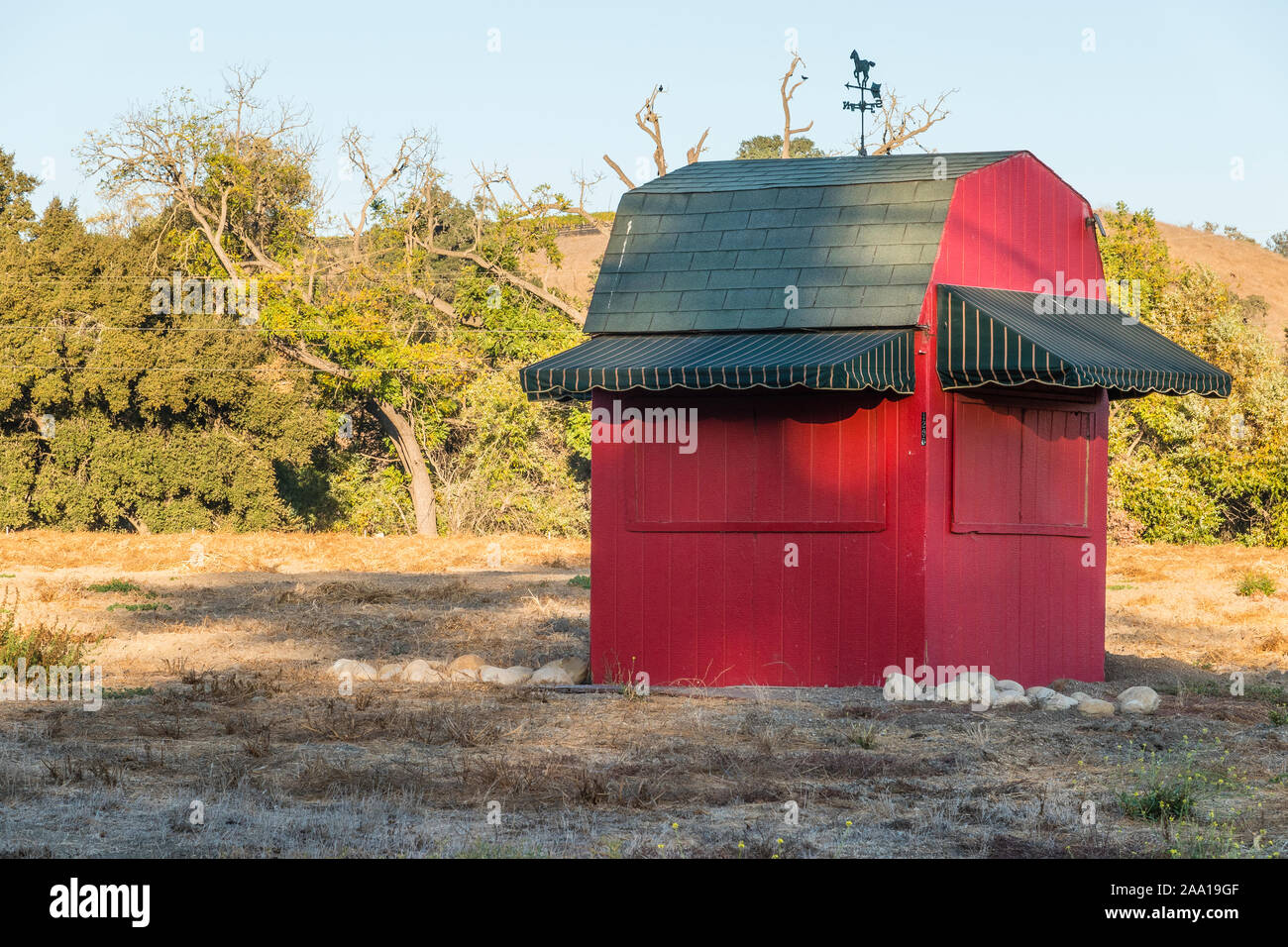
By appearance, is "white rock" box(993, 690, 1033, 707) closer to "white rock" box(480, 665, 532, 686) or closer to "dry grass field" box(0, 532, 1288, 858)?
"dry grass field" box(0, 532, 1288, 858)

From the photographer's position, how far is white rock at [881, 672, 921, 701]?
10.4 m

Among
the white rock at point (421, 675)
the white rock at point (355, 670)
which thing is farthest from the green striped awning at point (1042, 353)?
the white rock at point (355, 670)

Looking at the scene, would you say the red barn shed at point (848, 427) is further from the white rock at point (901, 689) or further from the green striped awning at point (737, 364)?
the white rock at point (901, 689)

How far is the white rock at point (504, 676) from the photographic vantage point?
11.6m

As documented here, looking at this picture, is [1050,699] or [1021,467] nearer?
[1050,699]

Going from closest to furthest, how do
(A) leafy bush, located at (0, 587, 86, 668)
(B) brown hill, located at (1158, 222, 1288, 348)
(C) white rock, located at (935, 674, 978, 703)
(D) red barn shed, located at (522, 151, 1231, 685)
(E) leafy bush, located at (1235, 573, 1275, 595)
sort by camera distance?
(C) white rock, located at (935, 674, 978, 703)
(D) red barn shed, located at (522, 151, 1231, 685)
(A) leafy bush, located at (0, 587, 86, 668)
(E) leafy bush, located at (1235, 573, 1275, 595)
(B) brown hill, located at (1158, 222, 1288, 348)

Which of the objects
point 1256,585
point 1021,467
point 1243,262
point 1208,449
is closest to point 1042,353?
point 1021,467

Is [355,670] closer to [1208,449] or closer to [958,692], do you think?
[958,692]

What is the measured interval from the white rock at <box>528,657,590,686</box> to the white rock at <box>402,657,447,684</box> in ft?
2.59

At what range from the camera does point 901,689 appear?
10.5 m

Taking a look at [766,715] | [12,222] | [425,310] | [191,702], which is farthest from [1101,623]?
[12,222]

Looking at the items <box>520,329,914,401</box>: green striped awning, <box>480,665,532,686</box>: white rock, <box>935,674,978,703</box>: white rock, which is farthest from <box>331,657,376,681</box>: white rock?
<box>935,674,978,703</box>: white rock

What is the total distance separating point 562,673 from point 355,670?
5.89ft

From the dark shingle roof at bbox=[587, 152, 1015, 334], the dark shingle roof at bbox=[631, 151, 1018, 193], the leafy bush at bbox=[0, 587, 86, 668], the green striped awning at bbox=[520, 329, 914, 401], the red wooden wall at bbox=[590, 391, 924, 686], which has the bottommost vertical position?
the leafy bush at bbox=[0, 587, 86, 668]
